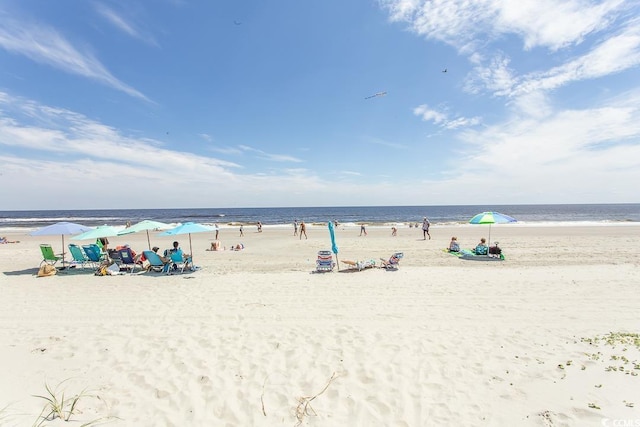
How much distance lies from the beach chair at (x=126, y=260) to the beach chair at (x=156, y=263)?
562 millimetres

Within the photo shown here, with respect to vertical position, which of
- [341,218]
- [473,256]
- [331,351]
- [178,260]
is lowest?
[331,351]

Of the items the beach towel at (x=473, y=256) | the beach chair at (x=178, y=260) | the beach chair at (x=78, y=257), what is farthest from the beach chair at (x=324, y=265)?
the beach chair at (x=78, y=257)

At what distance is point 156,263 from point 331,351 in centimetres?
843

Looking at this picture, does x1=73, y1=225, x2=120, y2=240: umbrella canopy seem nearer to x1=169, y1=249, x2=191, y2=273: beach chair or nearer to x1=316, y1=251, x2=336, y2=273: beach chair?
x1=169, y1=249, x2=191, y2=273: beach chair

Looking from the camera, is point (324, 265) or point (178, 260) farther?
point (178, 260)

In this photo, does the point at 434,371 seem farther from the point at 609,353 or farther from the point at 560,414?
the point at 609,353

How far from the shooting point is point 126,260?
434 inches

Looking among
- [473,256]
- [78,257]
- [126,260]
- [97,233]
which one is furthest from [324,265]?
[78,257]

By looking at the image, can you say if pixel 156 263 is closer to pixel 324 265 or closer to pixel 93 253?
pixel 93 253

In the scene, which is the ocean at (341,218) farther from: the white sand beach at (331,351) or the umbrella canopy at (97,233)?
the white sand beach at (331,351)

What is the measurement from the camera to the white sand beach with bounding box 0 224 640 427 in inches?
139

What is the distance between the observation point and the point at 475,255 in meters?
13.2

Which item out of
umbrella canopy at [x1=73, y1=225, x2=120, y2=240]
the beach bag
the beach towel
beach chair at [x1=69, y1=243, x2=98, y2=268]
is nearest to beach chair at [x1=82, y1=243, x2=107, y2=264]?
beach chair at [x1=69, y1=243, x2=98, y2=268]

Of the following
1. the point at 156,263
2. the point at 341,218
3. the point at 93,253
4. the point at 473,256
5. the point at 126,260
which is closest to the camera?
the point at 156,263
